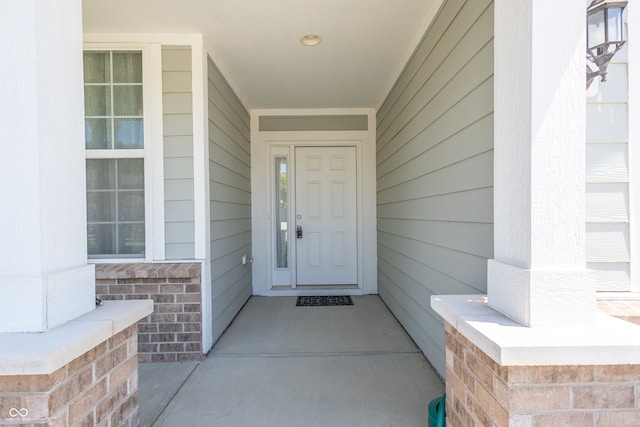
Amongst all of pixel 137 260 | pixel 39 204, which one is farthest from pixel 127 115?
pixel 39 204

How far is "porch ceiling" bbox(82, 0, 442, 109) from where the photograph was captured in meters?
2.26

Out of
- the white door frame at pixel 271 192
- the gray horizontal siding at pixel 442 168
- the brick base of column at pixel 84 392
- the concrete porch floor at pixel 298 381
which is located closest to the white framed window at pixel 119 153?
the concrete porch floor at pixel 298 381

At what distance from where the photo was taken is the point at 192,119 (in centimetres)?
260

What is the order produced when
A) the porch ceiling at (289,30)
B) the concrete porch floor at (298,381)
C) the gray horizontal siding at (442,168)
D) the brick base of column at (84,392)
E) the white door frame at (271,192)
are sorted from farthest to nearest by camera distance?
1. the white door frame at (271,192)
2. the porch ceiling at (289,30)
3. the concrete porch floor at (298,381)
4. the gray horizontal siding at (442,168)
5. the brick base of column at (84,392)

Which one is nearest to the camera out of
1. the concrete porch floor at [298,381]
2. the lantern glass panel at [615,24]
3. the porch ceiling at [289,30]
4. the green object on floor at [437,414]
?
the lantern glass panel at [615,24]

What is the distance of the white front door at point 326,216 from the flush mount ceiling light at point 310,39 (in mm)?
1888

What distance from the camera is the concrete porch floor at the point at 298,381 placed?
1830mm

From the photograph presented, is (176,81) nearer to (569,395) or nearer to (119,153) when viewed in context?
(119,153)

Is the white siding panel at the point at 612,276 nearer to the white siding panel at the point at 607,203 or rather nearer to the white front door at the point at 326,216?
the white siding panel at the point at 607,203

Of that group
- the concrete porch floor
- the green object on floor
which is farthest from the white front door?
the green object on floor

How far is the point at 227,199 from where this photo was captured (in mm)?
3318

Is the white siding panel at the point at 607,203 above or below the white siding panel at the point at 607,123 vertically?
below

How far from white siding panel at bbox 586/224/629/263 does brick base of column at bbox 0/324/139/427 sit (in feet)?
6.01

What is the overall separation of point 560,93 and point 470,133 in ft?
2.46
